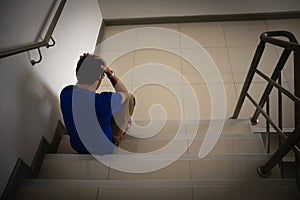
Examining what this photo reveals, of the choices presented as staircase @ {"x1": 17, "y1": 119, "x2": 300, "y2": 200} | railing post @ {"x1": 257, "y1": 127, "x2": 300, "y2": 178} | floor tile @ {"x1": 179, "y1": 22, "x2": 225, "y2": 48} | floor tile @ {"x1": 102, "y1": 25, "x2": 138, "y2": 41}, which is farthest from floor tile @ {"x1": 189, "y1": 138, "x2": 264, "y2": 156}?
floor tile @ {"x1": 102, "y1": 25, "x2": 138, "y2": 41}

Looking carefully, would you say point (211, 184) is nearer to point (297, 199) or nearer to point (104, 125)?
point (297, 199)

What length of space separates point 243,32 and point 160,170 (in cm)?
265

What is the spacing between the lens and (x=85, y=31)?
3119 millimetres

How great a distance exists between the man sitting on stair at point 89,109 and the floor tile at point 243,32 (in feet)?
7.33

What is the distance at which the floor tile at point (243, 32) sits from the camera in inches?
139

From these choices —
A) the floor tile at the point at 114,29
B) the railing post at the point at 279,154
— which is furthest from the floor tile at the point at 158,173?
the floor tile at the point at 114,29

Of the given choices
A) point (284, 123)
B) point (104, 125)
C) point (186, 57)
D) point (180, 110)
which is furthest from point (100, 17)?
point (284, 123)

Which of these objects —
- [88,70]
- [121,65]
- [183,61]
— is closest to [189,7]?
[183,61]

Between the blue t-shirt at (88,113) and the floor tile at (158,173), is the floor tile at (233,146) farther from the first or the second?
the blue t-shirt at (88,113)

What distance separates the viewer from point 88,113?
1.72 m

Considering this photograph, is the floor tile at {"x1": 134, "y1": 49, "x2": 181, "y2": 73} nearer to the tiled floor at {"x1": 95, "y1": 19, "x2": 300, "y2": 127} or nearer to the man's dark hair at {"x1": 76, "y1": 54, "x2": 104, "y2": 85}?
the tiled floor at {"x1": 95, "y1": 19, "x2": 300, "y2": 127}

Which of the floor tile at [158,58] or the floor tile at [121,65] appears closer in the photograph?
the floor tile at [121,65]

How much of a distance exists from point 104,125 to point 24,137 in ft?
1.65

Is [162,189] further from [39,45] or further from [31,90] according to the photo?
[39,45]
